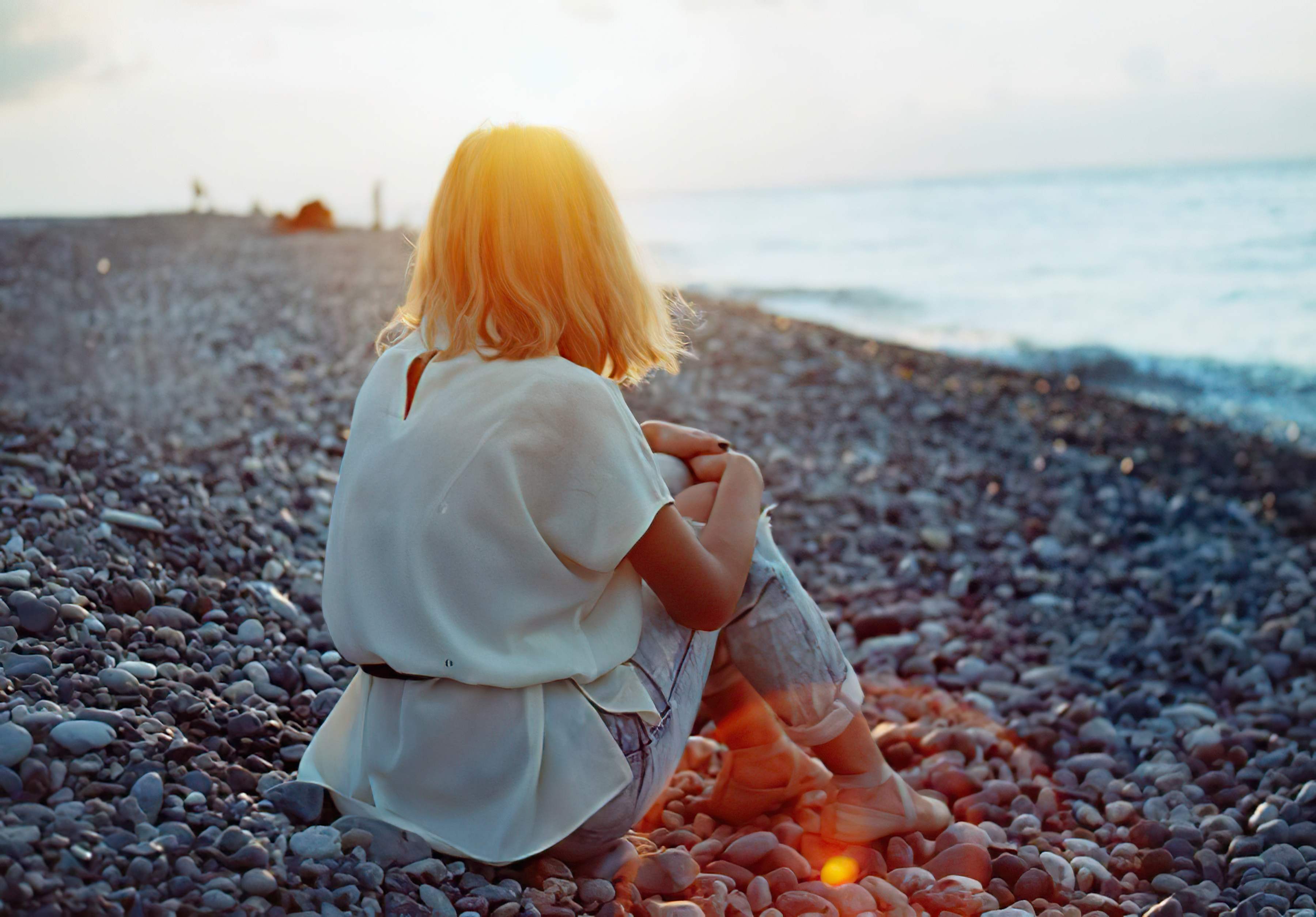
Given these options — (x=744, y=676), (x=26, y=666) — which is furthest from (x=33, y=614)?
(x=744, y=676)

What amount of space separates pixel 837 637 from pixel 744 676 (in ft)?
5.72

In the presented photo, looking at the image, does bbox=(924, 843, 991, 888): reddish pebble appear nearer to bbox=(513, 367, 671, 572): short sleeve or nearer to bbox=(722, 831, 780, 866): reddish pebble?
bbox=(722, 831, 780, 866): reddish pebble

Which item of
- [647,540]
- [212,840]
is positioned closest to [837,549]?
[647,540]

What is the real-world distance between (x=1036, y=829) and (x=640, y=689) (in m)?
1.59

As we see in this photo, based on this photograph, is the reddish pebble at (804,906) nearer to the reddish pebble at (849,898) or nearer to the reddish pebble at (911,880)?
the reddish pebble at (849,898)

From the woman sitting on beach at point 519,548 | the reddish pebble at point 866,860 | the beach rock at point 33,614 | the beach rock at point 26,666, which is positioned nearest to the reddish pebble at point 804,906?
the reddish pebble at point 866,860

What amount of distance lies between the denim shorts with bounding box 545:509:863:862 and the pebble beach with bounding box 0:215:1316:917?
320 millimetres

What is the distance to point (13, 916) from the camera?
1784mm

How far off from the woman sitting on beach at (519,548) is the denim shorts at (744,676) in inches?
0.4

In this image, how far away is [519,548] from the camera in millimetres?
2113

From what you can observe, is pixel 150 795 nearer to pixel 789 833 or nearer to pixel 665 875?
pixel 665 875

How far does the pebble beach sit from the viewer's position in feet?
7.49

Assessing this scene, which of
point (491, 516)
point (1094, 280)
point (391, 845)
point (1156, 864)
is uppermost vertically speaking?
point (1094, 280)

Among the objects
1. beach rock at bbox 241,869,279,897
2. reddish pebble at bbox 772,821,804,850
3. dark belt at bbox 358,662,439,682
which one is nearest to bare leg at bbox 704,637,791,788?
reddish pebble at bbox 772,821,804,850
